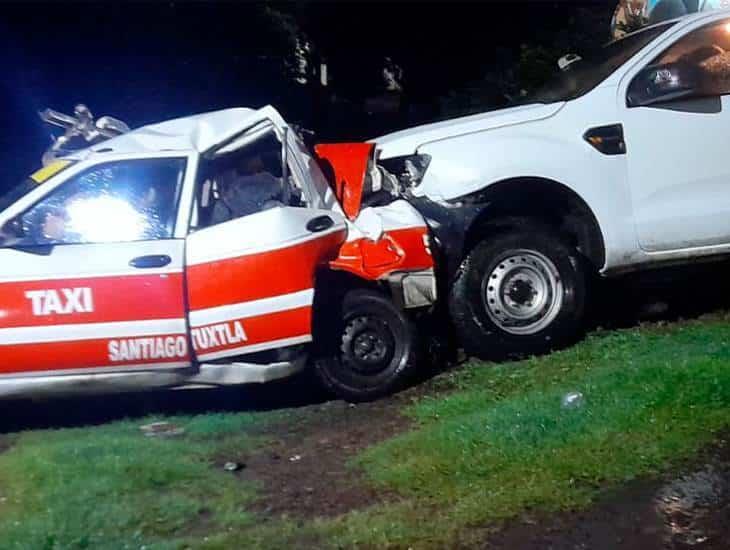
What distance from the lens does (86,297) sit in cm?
743

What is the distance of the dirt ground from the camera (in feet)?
17.5

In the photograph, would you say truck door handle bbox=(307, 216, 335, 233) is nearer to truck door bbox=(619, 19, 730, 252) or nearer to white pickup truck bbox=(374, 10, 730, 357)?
white pickup truck bbox=(374, 10, 730, 357)

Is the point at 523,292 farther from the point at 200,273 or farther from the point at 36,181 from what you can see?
the point at 36,181

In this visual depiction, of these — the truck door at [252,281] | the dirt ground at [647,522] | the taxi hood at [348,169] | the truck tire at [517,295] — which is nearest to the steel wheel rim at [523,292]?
the truck tire at [517,295]

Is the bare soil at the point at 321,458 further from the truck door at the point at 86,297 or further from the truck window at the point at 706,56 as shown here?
the truck window at the point at 706,56

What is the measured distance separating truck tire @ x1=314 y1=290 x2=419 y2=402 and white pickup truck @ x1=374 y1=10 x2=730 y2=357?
1.56 feet

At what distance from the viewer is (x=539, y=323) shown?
27.2 ft

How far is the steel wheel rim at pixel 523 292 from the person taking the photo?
8250 mm

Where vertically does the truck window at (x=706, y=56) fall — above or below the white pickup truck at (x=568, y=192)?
above

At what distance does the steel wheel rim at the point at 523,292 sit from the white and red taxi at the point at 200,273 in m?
0.55

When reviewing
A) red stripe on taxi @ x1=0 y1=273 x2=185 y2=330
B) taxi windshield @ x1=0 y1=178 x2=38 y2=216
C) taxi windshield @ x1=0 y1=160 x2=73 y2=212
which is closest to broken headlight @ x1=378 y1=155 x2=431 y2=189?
red stripe on taxi @ x1=0 y1=273 x2=185 y2=330

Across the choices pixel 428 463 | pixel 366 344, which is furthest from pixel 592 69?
pixel 428 463

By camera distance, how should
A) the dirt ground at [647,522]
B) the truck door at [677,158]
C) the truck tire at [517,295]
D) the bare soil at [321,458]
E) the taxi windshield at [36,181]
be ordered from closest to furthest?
the dirt ground at [647,522] → the bare soil at [321,458] → the taxi windshield at [36,181] → the truck tire at [517,295] → the truck door at [677,158]

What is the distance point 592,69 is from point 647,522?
13.8ft
